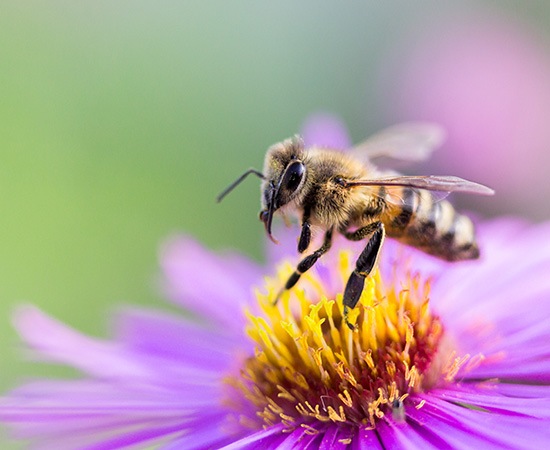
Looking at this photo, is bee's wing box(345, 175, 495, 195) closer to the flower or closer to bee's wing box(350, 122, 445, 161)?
the flower

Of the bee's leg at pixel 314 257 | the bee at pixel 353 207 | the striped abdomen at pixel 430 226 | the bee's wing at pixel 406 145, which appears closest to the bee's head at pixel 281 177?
the bee at pixel 353 207

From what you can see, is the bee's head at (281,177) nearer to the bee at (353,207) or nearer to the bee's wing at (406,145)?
the bee at (353,207)

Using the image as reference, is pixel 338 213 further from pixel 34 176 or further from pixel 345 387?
pixel 34 176

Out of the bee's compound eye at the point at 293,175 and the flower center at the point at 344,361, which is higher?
the bee's compound eye at the point at 293,175

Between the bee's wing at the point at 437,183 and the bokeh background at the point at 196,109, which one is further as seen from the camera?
the bokeh background at the point at 196,109

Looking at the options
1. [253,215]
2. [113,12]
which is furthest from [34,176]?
[113,12]

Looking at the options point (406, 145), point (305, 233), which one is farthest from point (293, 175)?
point (406, 145)

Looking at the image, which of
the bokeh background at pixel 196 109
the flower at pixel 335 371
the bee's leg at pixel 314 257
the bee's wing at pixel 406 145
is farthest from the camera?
the bokeh background at pixel 196 109
